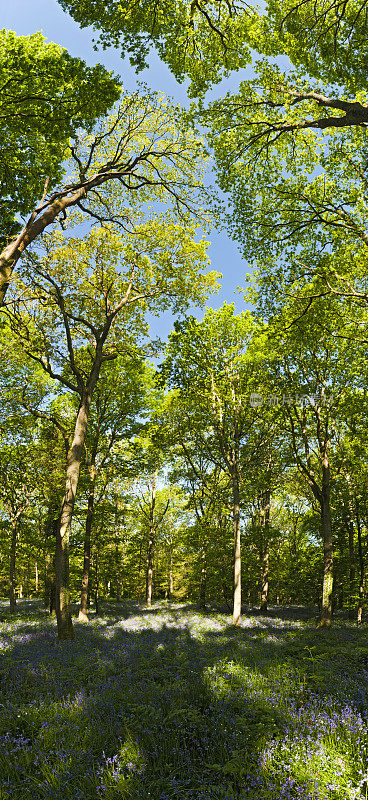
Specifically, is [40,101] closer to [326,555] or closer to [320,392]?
[320,392]

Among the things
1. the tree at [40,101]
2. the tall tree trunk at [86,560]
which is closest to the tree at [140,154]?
the tree at [40,101]

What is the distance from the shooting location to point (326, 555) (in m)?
15.8

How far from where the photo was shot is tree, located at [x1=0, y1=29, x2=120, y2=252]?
274 inches

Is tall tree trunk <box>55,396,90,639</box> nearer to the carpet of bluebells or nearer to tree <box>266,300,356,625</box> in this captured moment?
the carpet of bluebells

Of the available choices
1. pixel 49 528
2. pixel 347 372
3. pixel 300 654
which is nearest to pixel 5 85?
pixel 300 654

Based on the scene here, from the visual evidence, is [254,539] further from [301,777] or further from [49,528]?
[301,777]

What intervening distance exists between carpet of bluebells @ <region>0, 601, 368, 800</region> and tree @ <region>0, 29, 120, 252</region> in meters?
9.58

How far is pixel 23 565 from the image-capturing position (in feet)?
146

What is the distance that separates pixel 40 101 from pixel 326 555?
17.8m

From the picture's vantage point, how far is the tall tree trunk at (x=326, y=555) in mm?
15117

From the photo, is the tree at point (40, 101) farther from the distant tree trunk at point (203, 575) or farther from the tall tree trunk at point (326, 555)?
the distant tree trunk at point (203, 575)

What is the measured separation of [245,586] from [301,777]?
35441mm

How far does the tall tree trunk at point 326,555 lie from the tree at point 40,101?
14.7 m

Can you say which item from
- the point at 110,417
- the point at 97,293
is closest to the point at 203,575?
the point at 110,417
